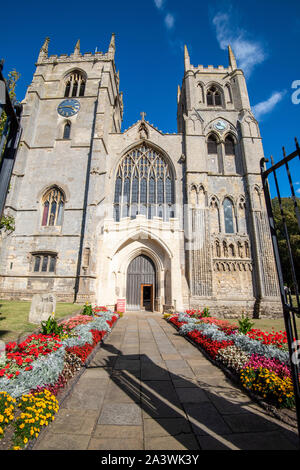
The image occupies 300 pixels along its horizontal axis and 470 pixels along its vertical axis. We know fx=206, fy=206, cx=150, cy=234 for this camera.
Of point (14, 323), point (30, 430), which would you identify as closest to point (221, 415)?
point (30, 430)

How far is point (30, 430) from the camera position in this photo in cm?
234

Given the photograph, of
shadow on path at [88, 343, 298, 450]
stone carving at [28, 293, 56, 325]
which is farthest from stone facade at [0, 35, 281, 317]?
shadow on path at [88, 343, 298, 450]

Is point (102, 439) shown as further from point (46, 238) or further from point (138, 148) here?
point (138, 148)

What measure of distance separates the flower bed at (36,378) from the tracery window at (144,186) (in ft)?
40.6

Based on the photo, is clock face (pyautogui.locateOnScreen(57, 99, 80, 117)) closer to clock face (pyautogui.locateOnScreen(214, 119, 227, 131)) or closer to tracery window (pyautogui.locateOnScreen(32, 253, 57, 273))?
clock face (pyautogui.locateOnScreen(214, 119, 227, 131))

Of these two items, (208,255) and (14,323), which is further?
(208,255)

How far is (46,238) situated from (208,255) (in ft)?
39.7

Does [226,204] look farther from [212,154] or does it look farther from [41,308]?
[41,308]

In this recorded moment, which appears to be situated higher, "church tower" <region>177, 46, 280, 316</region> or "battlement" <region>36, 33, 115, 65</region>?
"battlement" <region>36, 33, 115, 65</region>

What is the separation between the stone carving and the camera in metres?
7.85

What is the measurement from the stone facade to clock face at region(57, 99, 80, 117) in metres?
0.34

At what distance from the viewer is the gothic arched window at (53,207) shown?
1631 centimetres

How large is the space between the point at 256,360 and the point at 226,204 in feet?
46.5

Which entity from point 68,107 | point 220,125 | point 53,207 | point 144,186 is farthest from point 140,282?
point 68,107
